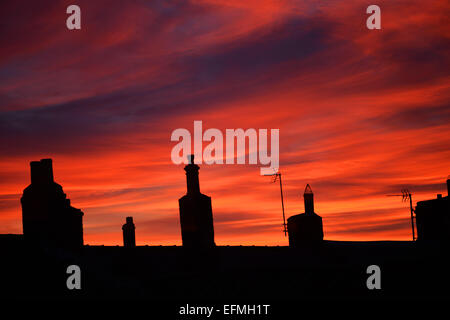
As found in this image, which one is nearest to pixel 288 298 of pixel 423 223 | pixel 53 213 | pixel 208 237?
pixel 208 237

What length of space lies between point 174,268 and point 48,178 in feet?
15.9

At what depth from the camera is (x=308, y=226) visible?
90.7 ft

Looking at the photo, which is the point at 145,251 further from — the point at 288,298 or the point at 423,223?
the point at 423,223

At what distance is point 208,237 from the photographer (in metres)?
23.5

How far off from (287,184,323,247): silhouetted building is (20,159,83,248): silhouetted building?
9082 millimetres

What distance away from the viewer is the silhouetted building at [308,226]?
27594mm

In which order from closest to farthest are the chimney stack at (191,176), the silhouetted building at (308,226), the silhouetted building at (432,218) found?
the chimney stack at (191,176) → the silhouetted building at (308,226) → the silhouetted building at (432,218)

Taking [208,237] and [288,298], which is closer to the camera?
[288,298]

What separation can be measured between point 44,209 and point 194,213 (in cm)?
462

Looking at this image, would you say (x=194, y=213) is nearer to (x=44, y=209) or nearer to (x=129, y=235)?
(x=129, y=235)

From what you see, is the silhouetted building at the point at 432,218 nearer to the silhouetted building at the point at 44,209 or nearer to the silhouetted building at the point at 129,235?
the silhouetted building at the point at 129,235

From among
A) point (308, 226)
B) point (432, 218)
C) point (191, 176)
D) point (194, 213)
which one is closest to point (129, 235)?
point (194, 213)

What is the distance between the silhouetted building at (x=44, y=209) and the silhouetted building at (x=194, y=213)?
3686mm

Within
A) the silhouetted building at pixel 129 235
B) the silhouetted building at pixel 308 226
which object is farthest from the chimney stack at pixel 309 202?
the silhouetted building at pixel 129 235
